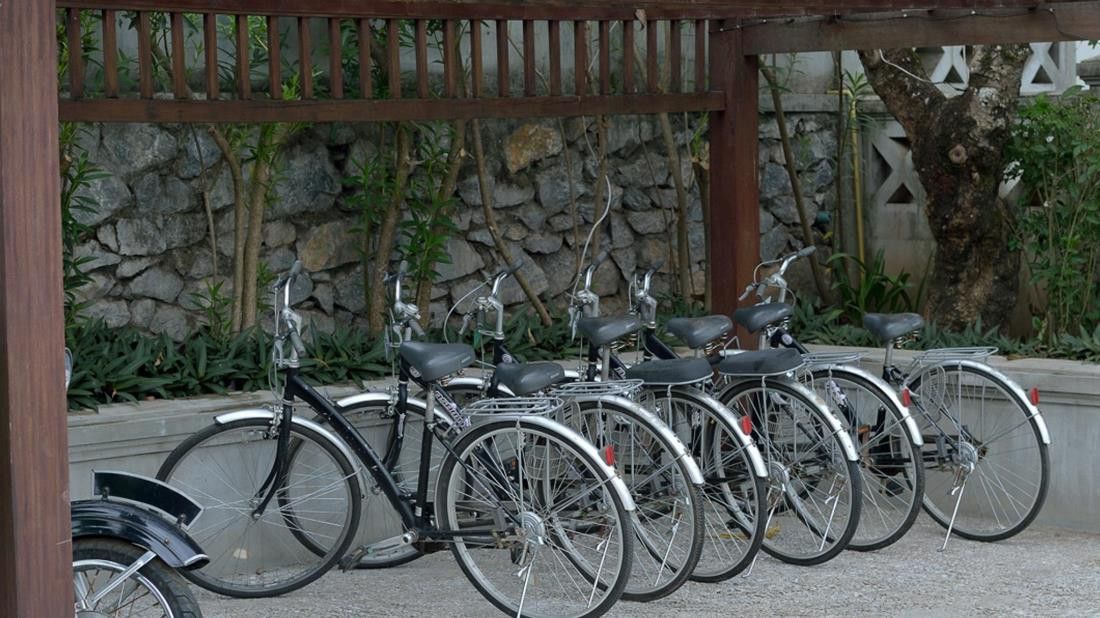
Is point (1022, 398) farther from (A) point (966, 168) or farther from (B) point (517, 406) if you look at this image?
(B) point (517, 406)

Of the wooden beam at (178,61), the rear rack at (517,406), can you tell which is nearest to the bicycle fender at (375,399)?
the rear rack at (517,406)

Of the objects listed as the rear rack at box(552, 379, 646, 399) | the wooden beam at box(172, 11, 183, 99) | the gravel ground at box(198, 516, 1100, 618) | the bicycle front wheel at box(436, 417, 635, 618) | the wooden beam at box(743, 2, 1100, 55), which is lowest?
the gravel ground at box(198, 516, 1100, 618)

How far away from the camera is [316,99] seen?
5727 millimetres

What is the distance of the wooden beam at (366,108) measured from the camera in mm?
5250

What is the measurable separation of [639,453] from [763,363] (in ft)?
2.00

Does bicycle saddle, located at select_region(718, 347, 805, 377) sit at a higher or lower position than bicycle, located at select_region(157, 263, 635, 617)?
higher

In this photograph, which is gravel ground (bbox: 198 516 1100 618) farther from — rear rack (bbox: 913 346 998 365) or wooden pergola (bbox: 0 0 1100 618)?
wooden pergola (bbox: 0 0 1100 618)

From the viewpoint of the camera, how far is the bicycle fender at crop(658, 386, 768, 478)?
18.0ft

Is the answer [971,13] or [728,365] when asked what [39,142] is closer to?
[728,365]

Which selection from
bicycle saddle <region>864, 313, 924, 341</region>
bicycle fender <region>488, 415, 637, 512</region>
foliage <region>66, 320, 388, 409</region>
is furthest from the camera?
bicycle saddle <region>864, 313, 924, 341</region>

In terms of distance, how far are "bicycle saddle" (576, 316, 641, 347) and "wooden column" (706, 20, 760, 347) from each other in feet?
3.86

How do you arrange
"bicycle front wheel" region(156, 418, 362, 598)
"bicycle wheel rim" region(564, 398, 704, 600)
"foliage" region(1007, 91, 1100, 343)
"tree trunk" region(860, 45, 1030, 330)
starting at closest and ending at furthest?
"bicycle wheel rim" region(564, 398, 704, 600) → "bicycle front wheel" region(156, 418, 362, 598) → "foliage" region(1007, 91, 1100, 343) → "tree trunk" region(860, 45, 1030, 330)

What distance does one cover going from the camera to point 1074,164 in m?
7.33

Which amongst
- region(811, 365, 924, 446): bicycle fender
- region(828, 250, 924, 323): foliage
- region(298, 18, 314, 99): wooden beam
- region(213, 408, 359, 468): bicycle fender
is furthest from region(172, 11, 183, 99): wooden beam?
region(828, 250, 924, 323): foliage
